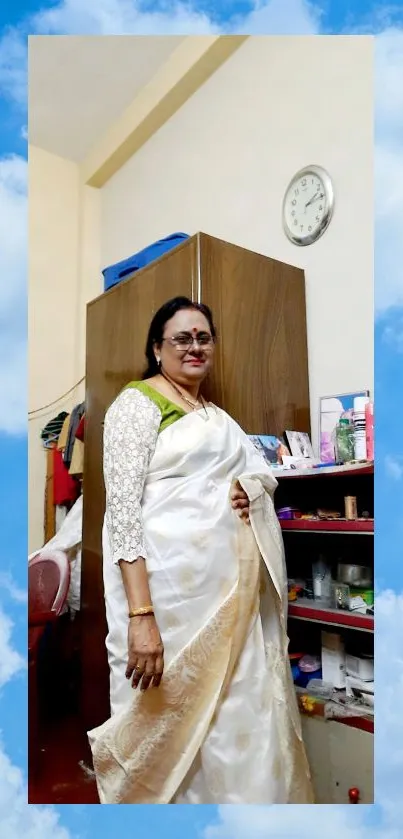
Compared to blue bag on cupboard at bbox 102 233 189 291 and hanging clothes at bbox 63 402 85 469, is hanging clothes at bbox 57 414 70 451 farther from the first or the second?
→ blue bag on cupboard at bbox 102 233 189 291

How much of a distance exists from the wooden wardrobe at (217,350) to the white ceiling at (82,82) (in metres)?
0.46

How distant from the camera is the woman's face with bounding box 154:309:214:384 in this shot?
1244mm

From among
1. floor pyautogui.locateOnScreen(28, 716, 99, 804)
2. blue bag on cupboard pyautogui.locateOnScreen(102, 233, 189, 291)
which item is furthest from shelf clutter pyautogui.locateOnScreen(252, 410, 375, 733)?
blue bag on cupboard pyautogui.locateOnScreen(102, 233, 189, 291)

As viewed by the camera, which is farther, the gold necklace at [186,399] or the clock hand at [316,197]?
the clock hand at [316,197]

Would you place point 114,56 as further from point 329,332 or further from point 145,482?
point 145,482

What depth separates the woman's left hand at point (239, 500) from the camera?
113 cm

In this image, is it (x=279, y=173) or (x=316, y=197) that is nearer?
(x=316, y=197)

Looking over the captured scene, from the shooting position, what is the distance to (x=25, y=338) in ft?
3.70

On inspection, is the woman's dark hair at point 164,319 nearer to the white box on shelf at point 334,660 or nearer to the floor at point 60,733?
the white box on shelf at point 334,660

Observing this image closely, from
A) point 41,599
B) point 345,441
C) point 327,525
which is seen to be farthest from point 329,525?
point 41,599

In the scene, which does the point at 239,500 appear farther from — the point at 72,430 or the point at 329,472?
the point at 72,430

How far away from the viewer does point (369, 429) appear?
1.36 metres

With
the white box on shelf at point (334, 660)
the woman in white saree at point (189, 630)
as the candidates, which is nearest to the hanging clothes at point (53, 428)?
the woman in white saree at point (189, 630)

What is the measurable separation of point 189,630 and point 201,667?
0.06m
